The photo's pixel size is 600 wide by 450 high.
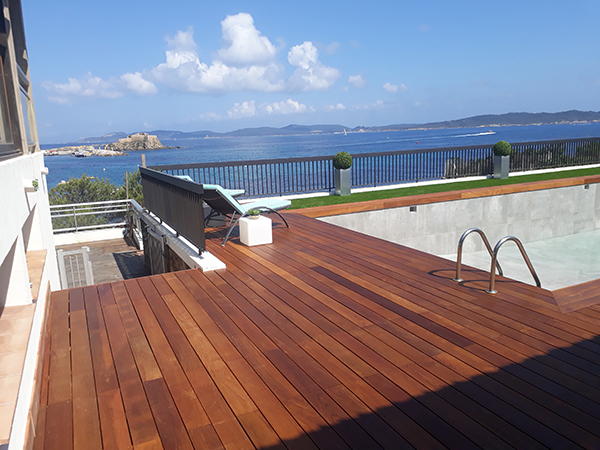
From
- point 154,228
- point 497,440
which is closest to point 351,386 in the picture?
point 497,440

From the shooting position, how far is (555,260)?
9.29 metres

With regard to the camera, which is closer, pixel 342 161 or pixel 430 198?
pixel 430 198

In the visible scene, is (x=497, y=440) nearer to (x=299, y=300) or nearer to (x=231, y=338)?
(x=231, y=338)

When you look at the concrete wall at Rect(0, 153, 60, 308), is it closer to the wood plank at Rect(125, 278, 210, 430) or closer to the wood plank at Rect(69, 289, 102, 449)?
the wood plank at Rect(69, 289, 102, 449)

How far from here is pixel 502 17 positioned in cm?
4125

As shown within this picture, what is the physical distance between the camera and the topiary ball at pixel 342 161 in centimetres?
1027

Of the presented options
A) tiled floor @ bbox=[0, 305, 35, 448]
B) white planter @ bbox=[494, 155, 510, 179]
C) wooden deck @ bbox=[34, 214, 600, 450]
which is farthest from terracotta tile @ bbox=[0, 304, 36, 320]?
white planter @ bbox=[494, 155, 510, 179]

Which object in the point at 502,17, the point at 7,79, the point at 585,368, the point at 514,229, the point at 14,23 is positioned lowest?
the point at 514,229

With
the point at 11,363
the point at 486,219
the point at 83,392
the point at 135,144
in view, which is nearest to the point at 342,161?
the point at 486,219

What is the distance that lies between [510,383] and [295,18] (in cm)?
3076

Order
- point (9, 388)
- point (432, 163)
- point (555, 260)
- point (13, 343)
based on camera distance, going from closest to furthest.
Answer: point (9, 388)
point (13, 343)
point (555, 260)
point (432, 163)

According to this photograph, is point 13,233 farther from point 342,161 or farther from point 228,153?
point 228,153

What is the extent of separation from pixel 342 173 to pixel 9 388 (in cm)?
934

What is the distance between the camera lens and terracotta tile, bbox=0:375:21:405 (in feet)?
5.29
